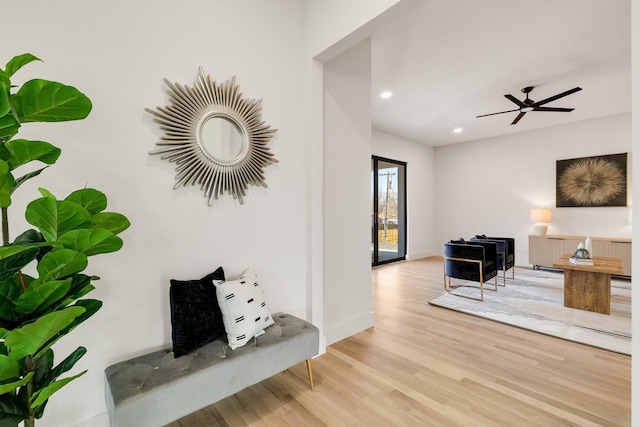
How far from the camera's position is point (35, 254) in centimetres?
90

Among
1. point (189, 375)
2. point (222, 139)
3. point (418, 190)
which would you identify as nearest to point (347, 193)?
point (222, 139)

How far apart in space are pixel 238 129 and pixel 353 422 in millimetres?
2024

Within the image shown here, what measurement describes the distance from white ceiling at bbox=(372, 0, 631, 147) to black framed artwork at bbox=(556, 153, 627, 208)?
2.84ft

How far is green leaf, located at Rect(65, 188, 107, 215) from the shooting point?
103 cm

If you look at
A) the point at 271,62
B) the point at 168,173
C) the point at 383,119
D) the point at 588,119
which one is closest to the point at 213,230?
the point at 168,173

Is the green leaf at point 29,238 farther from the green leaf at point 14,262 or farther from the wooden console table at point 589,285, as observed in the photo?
the wooden console table at point 589,285

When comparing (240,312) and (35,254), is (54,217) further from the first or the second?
(240,312)

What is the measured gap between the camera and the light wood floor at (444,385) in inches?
66.3

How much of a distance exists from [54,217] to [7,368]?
44cm

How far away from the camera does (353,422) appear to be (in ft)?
5.41

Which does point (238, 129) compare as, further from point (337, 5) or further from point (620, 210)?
point (620, 210)

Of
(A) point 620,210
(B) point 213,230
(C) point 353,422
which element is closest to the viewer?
(C) point 353,422

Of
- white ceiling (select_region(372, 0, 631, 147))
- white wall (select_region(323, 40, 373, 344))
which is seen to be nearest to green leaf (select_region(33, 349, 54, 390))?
white wall (select_region(323, 40, 373, 344))

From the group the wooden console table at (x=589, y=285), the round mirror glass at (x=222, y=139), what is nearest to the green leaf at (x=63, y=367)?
the round mirror glass at (x=222, y=139)
